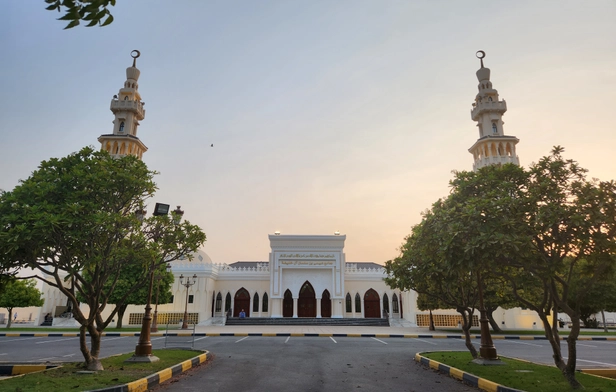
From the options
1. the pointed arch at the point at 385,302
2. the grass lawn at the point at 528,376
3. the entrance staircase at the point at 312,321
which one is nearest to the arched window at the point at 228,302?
the entrance staircase at the point at 312,321

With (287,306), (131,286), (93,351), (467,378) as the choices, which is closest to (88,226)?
(93,351)

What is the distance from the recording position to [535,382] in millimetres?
8359

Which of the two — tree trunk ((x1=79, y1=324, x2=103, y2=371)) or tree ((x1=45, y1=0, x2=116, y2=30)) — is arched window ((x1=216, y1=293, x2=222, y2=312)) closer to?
tree trunk ((x1=79, y1=324, x2=103, y2=371))

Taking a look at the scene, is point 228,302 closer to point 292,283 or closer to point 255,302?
point 255,302

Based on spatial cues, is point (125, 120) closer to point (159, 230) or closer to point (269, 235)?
point (269, 235)

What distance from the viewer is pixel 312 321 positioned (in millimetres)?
37156

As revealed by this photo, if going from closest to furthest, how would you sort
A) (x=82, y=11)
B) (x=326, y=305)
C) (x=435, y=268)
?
(x=82, y=11), (x=435, y=268), (x=326, y=305)

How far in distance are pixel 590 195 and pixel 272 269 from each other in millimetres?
34525

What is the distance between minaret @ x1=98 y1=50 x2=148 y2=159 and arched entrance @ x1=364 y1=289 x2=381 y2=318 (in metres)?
28.3

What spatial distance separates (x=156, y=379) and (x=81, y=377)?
1610 millimetres

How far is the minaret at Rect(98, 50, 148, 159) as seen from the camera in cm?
4266

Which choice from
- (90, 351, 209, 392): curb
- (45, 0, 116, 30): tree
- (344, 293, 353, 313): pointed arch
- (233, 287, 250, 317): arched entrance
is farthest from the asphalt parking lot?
(233, 287, 250, 317): arched entrance

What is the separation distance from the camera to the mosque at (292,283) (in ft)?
127

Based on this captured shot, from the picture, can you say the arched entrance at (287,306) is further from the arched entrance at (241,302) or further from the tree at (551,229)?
the tree at (551,229)
